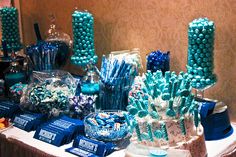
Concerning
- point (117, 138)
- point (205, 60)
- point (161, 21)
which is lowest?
point (117, 138)

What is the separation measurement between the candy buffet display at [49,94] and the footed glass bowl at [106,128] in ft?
0.65

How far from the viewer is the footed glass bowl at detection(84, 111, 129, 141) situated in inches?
51.6

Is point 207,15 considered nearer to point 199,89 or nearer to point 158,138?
point 199,89

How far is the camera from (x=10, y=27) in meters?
2.06

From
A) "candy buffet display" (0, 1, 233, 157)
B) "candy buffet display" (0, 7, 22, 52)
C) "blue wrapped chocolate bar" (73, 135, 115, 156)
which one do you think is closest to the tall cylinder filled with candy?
"candy buffet display" (0, 1, 233, 157)

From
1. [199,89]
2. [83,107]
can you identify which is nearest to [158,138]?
[199,89]

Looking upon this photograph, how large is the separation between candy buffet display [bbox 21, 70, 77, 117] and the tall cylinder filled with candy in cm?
50

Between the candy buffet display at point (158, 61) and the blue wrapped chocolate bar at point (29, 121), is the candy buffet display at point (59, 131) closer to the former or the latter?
the blue wrapped chocolate bar at point (29, 121)

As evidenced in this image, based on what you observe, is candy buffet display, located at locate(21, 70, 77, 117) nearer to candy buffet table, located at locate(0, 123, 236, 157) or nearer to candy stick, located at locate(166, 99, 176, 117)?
candy buffet table, located at locate(0, 123, 236, 157)

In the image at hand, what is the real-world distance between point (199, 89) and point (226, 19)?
0.28m

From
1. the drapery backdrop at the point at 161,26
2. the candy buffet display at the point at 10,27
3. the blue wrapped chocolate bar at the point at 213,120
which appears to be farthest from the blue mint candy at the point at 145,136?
the candy buffet display at the point at 10,27

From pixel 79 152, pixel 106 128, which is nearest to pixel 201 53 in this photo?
pixel 106 128

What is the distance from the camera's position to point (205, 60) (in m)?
1.35

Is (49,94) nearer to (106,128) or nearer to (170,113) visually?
(106,128)
